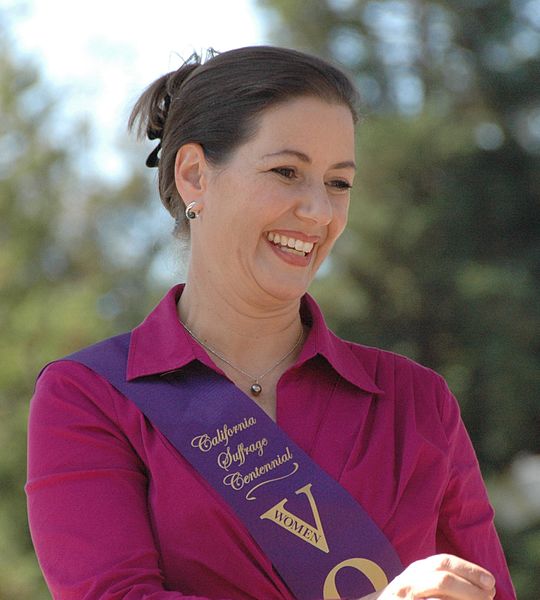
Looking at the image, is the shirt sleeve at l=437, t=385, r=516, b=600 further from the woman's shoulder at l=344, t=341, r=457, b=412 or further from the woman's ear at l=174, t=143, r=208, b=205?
the woman's ear at l=174, t=143, r=208, b=205

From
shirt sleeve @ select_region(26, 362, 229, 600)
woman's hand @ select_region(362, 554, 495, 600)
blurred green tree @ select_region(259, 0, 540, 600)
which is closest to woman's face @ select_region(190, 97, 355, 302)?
shirt sleeve @ select_region(26, 362, 229, 600)

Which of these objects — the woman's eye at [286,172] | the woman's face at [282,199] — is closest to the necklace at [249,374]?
the woman's face at [282,199]

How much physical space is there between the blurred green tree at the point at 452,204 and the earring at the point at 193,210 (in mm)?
6173

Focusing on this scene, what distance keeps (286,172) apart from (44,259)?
818cm

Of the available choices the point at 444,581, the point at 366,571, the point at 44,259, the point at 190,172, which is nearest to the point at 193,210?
the point at 190,172

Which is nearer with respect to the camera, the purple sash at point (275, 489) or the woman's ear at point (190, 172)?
the purple sash at point (275, 489)

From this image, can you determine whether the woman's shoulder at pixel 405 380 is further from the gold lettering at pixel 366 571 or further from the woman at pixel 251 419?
the gold lettering at pixel 366 571

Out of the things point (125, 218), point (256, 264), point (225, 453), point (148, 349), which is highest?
point (256, 264)

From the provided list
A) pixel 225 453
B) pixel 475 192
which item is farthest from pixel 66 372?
pixel 475 192

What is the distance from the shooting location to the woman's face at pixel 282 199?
6.53 feet

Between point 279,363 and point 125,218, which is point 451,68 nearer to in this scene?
point 125,218

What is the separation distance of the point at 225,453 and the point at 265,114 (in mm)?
566

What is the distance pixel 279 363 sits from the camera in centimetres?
213

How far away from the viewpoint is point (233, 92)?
6.78 feet
